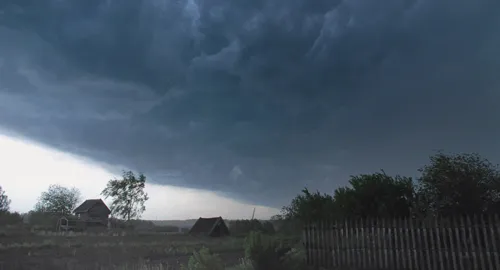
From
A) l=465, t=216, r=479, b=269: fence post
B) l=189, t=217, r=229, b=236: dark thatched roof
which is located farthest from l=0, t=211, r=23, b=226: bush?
l=465, t=216, r=479, b=269: fence post

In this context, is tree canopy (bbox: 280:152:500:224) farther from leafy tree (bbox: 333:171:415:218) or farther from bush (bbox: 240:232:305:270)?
bush (bbox: 240:232:305:270)

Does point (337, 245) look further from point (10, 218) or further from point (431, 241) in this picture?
point (10, 218)

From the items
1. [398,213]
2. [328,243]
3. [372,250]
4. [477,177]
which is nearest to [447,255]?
[372,250]

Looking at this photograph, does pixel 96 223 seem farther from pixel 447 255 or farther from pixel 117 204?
pixel 447 255

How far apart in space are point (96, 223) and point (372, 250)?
69674mm

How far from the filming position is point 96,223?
228ft

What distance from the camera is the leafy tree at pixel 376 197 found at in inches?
572

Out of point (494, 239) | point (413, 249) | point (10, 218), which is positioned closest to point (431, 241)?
point (413, 249)

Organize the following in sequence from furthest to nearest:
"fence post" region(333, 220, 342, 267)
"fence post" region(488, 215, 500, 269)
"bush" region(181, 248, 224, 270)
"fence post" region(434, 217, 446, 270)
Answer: "fence post" region(333, 220, 342, 267) < "fence post" region(434, 217, 446, 270) < "fence post" region(488, 215, 500, 269) < "bush" region(181, 248, 224, 270)

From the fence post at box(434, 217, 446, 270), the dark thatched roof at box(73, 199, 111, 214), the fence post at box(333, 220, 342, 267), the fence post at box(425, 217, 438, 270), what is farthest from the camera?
the dark thatched roof at box(73, 199, 111, 214)

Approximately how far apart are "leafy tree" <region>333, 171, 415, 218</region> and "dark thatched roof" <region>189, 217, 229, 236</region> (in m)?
43.8

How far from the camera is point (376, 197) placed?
14609 mm

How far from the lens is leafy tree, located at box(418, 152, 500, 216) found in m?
14.7

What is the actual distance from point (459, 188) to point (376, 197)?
152 inches
